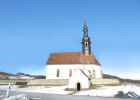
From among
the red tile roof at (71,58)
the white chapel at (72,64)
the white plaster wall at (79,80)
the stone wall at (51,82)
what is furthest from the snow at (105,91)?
the red tile roof at (71,58)

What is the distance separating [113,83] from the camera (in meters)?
32.2

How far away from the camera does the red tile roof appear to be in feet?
128

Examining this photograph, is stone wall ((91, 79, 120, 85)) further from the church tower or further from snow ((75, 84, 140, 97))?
the church tower

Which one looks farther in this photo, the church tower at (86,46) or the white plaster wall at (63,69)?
the church tower at (86,46)

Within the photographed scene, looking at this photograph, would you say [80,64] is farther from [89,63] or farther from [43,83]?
[43,83]

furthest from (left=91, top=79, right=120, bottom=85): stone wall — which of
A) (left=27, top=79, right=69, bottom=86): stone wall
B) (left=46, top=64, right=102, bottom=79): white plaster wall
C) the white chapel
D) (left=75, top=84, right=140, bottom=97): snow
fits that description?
(left=75, top=84, right=140, bottom=97): snow

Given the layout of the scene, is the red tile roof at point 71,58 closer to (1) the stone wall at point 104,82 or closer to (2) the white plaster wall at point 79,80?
(1) the stone wall at point 104,82

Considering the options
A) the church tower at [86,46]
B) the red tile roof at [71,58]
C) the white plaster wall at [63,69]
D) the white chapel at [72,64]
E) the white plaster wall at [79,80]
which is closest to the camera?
the white plaster wall at [79,80]

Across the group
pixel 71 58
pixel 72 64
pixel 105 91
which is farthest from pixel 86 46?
pixel 105 91

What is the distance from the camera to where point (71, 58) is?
4006 centimetres

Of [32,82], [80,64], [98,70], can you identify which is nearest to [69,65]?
[80,64]

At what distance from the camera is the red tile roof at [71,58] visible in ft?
128

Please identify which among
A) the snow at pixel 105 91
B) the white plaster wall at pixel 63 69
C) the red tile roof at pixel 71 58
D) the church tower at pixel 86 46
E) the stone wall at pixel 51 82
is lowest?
the snow at pixel 105 91

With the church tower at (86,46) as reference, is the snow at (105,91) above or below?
below
